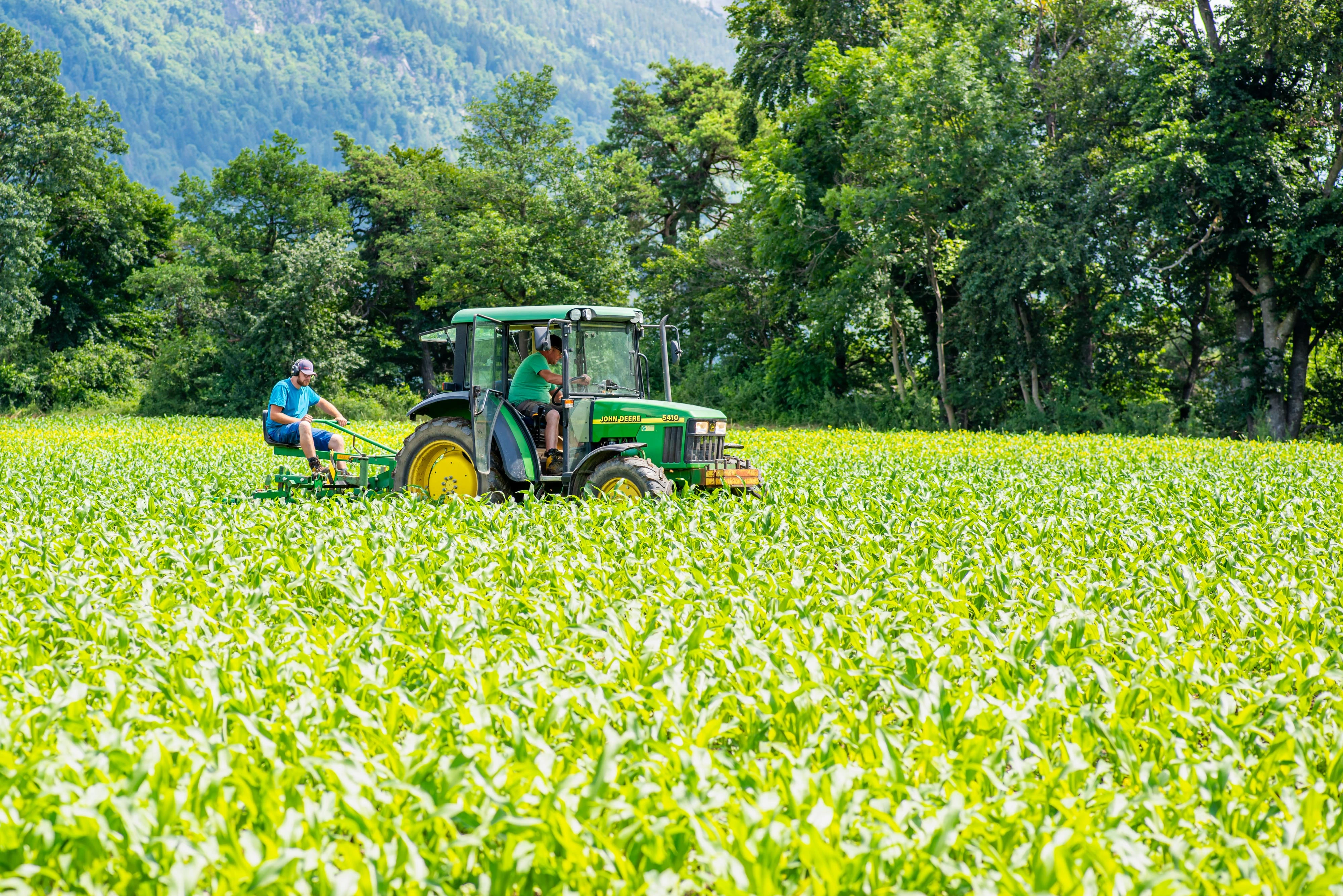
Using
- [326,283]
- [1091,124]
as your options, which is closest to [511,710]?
[1091,124]

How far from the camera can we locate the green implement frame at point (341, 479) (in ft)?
33.2

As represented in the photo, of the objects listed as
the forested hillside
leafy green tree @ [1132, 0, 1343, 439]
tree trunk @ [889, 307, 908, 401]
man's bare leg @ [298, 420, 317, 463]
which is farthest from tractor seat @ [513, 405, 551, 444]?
tree trunk @ [889, 307, 908, 401]

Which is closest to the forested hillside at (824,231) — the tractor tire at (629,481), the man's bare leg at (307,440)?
the man's bare leg at (307,440)

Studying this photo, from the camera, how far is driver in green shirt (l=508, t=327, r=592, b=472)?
9125 mm

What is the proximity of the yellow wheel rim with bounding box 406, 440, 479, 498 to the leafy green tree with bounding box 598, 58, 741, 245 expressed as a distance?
32145mm

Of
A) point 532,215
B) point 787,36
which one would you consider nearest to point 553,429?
point 787,36

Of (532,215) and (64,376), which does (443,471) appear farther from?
(64,376)

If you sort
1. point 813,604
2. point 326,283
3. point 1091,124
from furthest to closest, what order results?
point 326,283
point 1091,124
point 813,604

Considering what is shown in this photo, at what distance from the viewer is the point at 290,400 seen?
33.9 feet

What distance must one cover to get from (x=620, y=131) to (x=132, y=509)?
123 feet

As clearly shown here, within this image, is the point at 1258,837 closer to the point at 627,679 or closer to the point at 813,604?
the point at 627,679

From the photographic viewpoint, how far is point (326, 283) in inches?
1476

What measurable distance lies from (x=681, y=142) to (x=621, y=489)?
112ft

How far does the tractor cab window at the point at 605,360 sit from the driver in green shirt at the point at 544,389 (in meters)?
0.08
